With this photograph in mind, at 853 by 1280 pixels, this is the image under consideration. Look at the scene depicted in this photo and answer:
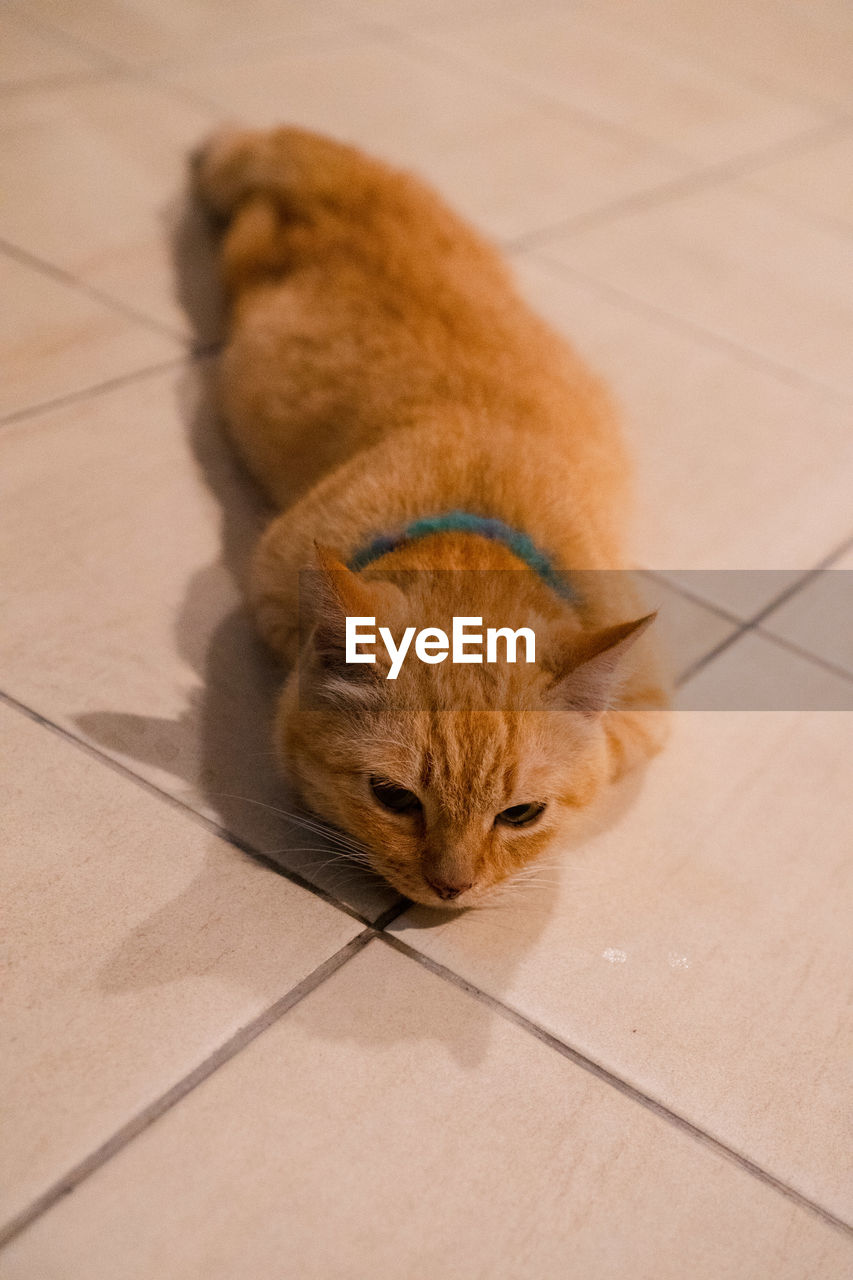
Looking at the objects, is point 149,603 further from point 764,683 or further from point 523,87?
point 523,87

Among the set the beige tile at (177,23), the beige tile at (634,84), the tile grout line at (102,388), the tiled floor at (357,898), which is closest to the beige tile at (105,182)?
the tiled floor at (357,898)

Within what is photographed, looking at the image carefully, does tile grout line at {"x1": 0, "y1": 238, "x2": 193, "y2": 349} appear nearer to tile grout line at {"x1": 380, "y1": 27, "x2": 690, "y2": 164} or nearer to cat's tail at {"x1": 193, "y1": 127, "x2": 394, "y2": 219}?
cat's tail at {"x1": 193, "y1": 127, "x2": 394, "y2": 219}

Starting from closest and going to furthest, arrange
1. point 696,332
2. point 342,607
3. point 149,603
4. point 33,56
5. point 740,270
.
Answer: point 342,607 < point 149,603 < point 696,332 < point 740,270 < point 33,56

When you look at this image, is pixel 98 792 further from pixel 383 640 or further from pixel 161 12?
pixel 161 12

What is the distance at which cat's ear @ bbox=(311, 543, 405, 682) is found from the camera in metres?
1.36

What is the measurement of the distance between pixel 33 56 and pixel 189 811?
297cm

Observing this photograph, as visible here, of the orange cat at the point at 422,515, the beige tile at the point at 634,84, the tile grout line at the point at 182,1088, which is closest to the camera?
the tile grout line at the point at 182,1088

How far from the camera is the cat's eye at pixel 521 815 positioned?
1.49 m

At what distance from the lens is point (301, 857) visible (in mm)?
1578

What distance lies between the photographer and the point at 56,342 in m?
2.47

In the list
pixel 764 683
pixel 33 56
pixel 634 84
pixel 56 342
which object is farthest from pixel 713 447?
pixel 634 84

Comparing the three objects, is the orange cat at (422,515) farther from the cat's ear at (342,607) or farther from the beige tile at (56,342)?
the beige tile at (56,342)

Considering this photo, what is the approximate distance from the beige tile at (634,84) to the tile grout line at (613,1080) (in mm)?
3508

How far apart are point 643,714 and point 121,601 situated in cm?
87
